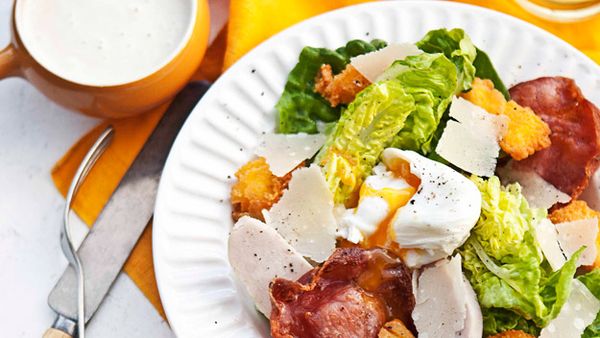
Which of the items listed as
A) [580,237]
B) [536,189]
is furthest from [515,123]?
[580,237]

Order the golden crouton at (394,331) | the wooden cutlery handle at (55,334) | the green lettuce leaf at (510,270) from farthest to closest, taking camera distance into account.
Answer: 1. the wooden cutlery handle at (55,334)
2. the green lettuce leaf at (510,270)
3. the golden crouton at (394,331)

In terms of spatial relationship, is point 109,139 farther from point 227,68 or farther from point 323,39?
point 323,39

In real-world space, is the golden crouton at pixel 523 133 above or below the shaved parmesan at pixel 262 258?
above

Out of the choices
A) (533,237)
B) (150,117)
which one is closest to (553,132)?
(533,237)

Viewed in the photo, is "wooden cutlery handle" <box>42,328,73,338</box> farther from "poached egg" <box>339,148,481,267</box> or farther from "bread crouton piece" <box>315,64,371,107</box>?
"bread crouton piece" <box>315,64,371,107</box>

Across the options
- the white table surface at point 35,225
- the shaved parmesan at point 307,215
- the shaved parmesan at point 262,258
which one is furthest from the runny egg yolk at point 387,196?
the white table surface at point 35,225

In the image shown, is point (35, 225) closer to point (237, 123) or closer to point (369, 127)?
point (237, 123)

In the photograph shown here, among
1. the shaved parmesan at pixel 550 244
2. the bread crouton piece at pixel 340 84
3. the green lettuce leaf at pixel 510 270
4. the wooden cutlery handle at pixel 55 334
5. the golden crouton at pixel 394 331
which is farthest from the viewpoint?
the bread crouton piece at pixel 340 84

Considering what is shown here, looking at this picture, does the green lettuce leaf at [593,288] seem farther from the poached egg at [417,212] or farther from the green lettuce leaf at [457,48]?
the green lettuce leaf at [457,48]
